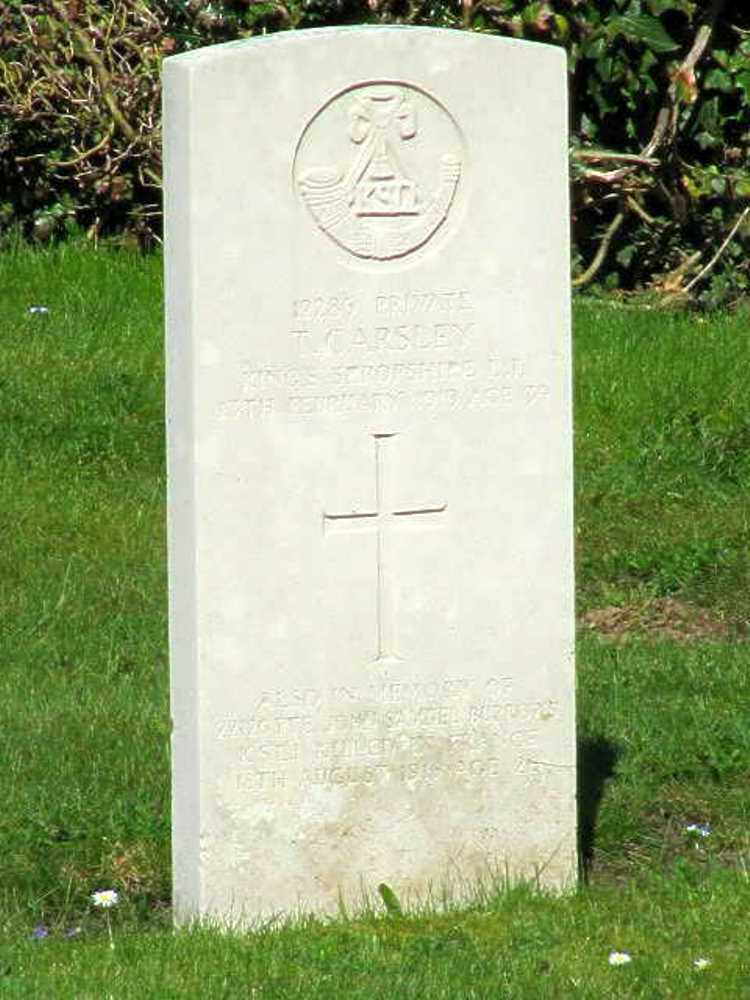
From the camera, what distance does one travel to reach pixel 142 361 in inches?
358

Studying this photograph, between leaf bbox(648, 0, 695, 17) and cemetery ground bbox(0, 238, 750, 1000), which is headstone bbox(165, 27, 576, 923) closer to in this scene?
cemetery ground bbox(0, 238, 750, 1000)

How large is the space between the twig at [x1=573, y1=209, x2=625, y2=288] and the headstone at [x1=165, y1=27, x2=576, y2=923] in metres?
5.92

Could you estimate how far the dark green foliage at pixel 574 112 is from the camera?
1013 cm

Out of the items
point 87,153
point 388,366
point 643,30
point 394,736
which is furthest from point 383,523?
point 87,153

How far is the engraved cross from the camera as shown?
474 cm

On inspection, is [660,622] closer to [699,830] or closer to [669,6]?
[699,830]

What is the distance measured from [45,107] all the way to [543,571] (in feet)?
21.2

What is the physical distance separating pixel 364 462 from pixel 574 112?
6055 millimetres

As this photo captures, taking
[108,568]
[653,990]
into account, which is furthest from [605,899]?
[108,568]

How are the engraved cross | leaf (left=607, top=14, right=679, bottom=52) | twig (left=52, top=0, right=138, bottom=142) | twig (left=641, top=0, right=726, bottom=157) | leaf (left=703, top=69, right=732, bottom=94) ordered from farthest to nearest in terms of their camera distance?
twig (left=52, top=0, right=138, bottom=142), leaf (left=703, top=69, right=732, bottom=94), twig (left=641, top=0, right=726, bottom=157), leaf (left=607, top=14, right=679, bottom=52), the engraved cross

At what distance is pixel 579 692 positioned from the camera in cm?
641

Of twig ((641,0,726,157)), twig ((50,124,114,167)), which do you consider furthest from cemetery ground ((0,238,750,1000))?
twig ((641,0,726,157))

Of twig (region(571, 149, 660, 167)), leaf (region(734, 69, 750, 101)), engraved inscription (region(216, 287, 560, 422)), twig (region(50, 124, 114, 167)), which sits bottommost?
engraved inscription (region(216, 287, 560, 422))

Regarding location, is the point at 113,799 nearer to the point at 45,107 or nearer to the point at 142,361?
the point at 142,361
